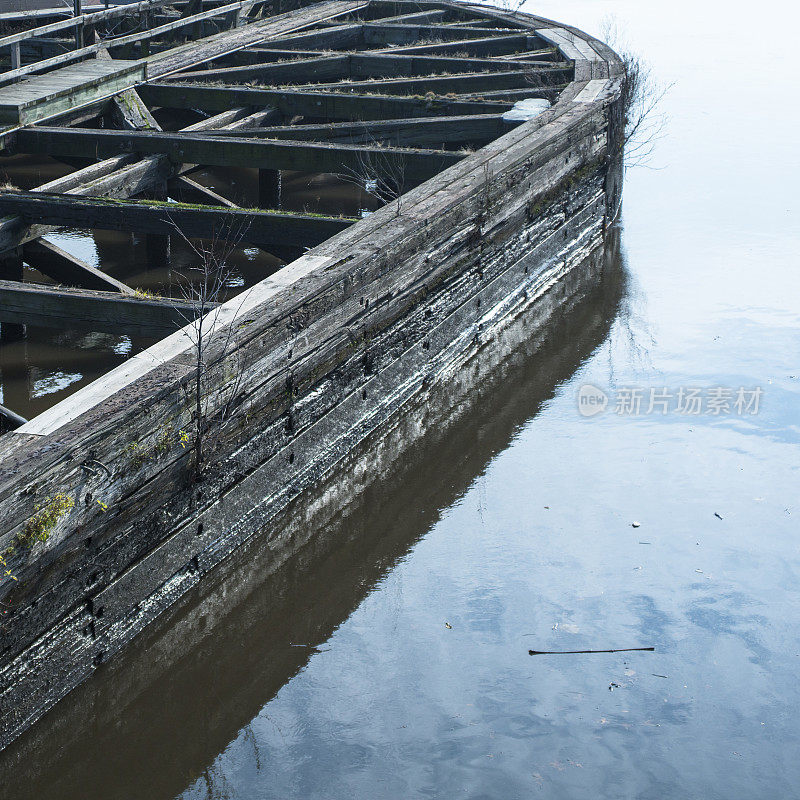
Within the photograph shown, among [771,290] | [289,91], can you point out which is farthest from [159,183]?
[771,290]

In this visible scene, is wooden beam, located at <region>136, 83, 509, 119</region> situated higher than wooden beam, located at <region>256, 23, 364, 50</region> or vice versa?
wooden beam, located at <region>256, 23, 364, 50</region>

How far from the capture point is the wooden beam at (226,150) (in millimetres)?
9336

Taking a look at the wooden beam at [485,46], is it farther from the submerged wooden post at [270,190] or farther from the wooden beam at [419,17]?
the submerged wooden post at [270,190]

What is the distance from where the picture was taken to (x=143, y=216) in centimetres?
781

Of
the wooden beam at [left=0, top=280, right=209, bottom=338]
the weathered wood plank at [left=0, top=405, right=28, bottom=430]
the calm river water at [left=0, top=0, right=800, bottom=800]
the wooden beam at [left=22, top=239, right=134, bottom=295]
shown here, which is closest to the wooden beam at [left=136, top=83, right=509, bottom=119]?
the calm river water at [left=0, top=0, right=800, bottom=800]

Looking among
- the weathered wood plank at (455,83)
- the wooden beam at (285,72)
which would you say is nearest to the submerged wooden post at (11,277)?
the wooden beam at (285,72)

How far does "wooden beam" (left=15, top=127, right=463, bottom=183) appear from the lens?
30.6ft

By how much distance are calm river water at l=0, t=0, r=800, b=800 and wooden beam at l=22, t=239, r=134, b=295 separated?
2.78m

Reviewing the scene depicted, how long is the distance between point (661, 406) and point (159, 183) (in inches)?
204

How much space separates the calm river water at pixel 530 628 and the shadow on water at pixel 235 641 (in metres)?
0.01

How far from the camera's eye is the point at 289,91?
38.7ft

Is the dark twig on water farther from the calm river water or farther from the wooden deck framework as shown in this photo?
the wooden deck framework

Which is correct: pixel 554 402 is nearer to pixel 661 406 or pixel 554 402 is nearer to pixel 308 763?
pixel 661 406

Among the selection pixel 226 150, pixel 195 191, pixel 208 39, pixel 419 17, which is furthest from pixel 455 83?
pixel 419 17
